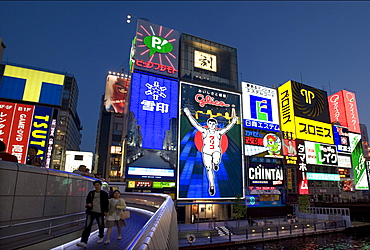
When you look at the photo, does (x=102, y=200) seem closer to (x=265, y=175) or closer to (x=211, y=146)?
(x=211, y=146)

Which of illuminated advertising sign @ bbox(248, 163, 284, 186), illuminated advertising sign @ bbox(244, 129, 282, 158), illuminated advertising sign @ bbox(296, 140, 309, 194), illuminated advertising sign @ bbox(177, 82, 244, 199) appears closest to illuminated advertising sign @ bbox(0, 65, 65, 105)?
illuminated advertising sign @ bbox(177, 82, 244, 199)

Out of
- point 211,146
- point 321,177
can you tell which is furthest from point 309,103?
point 211,146

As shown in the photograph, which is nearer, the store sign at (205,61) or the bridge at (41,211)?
the bridge at (41,211)

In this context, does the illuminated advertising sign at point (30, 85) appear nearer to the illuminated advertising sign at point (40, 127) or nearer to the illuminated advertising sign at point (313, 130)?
the illuminated advertising sign at point (40, 127)

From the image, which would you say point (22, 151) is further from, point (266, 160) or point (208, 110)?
point (266, 160)

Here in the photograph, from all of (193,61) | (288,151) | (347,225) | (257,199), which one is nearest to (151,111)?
(193,61)

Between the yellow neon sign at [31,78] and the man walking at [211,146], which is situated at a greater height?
the yellow neon sign at [31,78]

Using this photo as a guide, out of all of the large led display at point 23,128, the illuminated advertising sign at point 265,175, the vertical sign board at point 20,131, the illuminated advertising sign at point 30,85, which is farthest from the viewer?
the illuminated advertising sign at point 30,85

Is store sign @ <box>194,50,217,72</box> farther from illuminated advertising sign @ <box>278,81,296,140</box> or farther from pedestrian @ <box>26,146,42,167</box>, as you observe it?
pedestrian @ <box>26,146,42,167</box>

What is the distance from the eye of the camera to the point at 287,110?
164ft

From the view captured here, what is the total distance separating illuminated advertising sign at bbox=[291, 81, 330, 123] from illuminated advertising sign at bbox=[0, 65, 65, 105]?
48.3m

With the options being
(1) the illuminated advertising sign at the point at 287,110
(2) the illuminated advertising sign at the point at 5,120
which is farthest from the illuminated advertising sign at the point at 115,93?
(1) the illuminated advertising sign at the point at 287,110

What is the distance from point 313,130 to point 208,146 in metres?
27.1

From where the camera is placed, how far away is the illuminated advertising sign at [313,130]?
4929 cm
